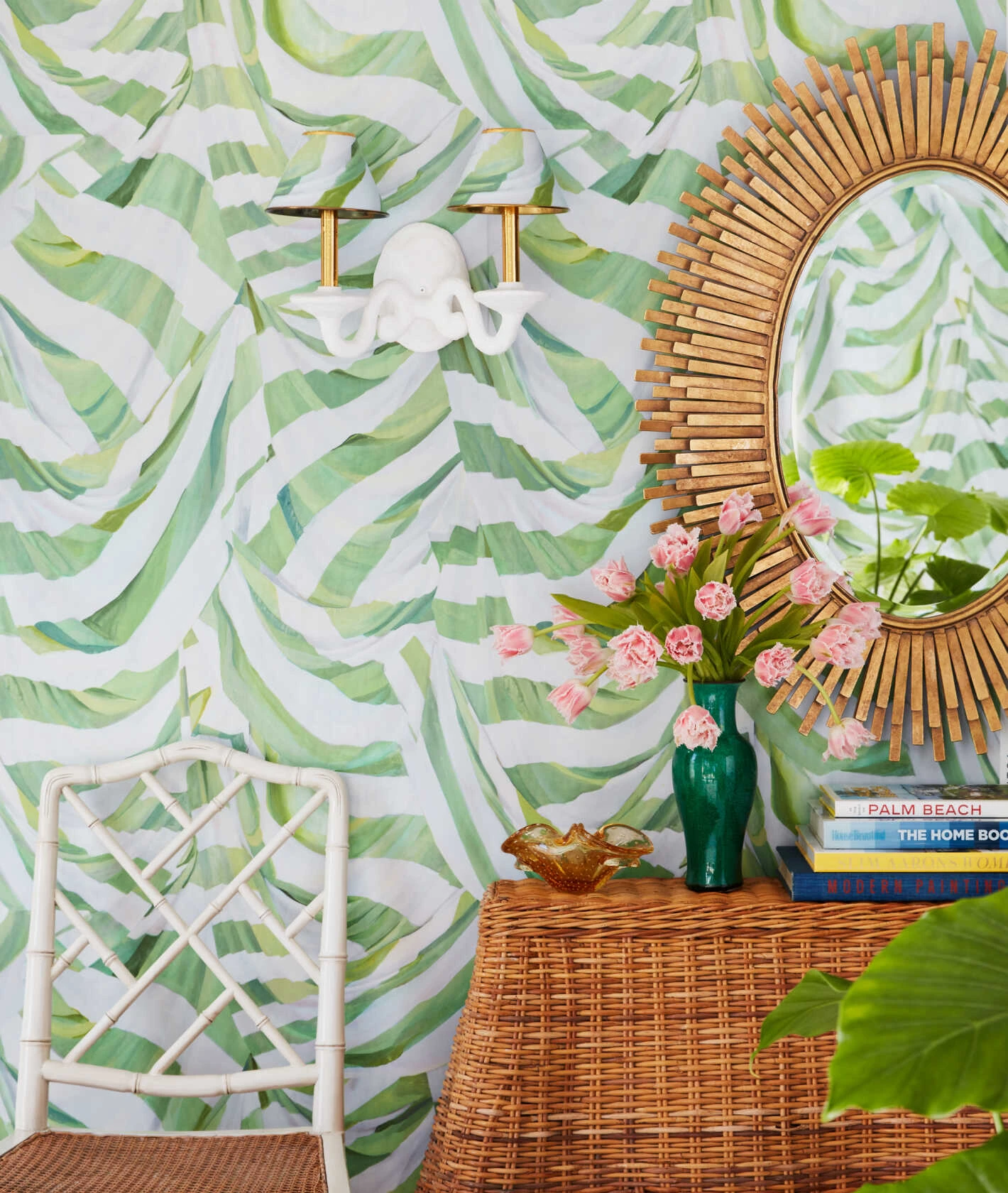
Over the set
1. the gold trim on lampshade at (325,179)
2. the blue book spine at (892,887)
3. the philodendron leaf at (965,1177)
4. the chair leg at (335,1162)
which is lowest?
the chair leg at (335,1162)

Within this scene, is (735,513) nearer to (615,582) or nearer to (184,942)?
(615,582)

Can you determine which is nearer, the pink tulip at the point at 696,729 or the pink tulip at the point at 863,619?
the pink tulip at the point at 696,729

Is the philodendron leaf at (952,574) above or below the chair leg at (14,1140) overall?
above

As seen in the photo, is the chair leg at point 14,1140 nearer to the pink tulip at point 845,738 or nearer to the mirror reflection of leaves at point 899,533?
the pink tulip at point 845,738

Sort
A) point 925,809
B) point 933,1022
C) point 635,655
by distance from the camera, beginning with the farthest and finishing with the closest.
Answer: point 925,809 < point 635,655 < point 933,1022

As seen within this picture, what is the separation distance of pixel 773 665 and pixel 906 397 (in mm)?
550

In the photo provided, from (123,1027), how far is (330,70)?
60.7 inches

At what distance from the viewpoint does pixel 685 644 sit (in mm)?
1447

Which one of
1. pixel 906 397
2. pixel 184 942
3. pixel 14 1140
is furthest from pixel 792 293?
pixel 14 1140

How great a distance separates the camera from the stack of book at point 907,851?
1.50 metres

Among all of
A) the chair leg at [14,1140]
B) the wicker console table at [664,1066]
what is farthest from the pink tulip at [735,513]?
the chair leg at [14,1140]

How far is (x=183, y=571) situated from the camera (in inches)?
70.6

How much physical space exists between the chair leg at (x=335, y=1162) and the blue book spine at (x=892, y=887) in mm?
693

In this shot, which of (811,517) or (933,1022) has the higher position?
(811,517)
